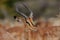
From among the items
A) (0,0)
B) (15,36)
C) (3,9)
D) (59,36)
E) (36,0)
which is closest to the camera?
(59,36)

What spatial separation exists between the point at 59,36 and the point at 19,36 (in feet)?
4.10

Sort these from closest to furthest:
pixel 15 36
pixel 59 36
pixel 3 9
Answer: pixel 59 36 → pixel 15 36 → pixel 3 9

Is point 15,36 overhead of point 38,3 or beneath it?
overhead

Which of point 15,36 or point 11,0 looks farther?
point 11,0

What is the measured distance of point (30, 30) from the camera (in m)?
9.55

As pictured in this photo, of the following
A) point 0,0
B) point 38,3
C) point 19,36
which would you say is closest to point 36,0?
point 38,3

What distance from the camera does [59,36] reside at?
30.2ft

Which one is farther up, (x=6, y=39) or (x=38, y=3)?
(x=6, y=39)

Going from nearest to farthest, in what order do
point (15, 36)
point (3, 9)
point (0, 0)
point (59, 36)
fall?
point (59, 36) < point (15, 36) < point (3, 9) < point (0, 0)

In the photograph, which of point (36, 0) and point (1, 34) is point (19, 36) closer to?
point (1, 34)

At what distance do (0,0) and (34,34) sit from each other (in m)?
13.3

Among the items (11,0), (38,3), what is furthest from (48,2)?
(11,0)

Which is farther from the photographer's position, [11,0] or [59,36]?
[11,0]

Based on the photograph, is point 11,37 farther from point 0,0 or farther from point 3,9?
point 0,0
